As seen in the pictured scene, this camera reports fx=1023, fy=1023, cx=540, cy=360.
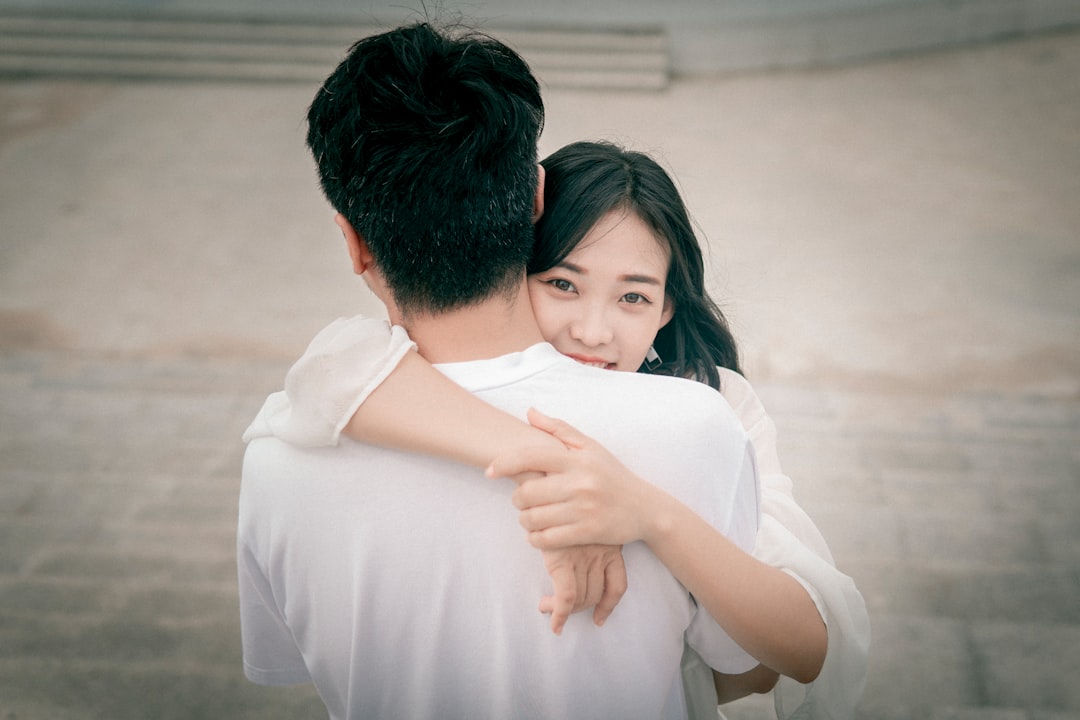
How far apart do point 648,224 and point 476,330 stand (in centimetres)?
67

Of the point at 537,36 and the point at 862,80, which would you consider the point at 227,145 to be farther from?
the point at 862,80

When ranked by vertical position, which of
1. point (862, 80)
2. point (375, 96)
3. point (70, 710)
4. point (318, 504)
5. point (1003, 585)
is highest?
point (375, 96)

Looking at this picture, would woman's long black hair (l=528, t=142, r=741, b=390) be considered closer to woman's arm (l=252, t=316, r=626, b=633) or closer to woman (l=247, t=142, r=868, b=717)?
woman (l=247, t=142, r=868, b=717)

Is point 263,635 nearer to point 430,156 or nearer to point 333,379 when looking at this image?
point 333,379

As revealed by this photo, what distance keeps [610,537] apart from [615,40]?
22.2 feet

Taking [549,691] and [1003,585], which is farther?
[1003,585]

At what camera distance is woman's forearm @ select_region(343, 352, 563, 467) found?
1.17 metres

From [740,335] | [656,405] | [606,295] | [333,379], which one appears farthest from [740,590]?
[740,335]

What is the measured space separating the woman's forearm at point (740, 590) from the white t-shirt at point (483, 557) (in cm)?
5

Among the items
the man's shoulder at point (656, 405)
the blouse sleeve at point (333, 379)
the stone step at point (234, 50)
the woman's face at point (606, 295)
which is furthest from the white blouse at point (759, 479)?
the stone step at point (234, 50)

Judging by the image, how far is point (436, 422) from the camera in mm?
1174

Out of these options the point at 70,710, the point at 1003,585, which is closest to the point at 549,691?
the point at 70,710

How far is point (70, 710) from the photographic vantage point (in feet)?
9.15

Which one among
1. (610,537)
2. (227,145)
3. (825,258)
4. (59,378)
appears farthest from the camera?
(227,145)
